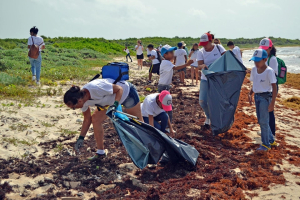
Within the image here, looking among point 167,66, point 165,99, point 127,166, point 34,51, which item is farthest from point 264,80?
point 34,51

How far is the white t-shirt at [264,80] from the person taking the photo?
4867mm

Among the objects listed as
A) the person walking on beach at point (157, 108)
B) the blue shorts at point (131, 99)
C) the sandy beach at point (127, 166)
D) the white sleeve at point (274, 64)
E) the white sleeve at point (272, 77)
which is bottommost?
the sandy beach at point (127, 166)

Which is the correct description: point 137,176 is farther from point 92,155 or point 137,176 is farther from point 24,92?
point 24,92

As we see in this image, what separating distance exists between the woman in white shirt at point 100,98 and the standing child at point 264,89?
196cm

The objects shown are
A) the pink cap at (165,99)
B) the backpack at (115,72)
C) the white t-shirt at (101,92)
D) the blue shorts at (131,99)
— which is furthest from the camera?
the pink cap at (165,99)

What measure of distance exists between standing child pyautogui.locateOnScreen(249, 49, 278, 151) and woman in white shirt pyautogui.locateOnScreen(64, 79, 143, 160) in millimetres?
1956

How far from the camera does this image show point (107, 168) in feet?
14.6

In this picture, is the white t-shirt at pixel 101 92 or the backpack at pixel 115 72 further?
the backpack at pixel 115 72

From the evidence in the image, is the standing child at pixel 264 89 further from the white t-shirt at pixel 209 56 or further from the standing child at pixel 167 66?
the standing child at pixel 167 66

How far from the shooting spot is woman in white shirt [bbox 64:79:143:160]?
12.5ft

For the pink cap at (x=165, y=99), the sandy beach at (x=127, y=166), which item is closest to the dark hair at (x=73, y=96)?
the sandy beach at (x=127, y=166)

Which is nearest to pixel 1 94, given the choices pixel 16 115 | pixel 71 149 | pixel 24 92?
pixel 24 92

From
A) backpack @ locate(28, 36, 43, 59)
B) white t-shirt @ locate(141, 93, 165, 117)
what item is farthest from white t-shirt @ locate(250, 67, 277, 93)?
backpack @ locate(28, 36, 43, 59)

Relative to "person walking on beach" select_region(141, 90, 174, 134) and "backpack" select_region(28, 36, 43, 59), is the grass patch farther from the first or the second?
"backpack" select_region(28, 36, 43, 59)
